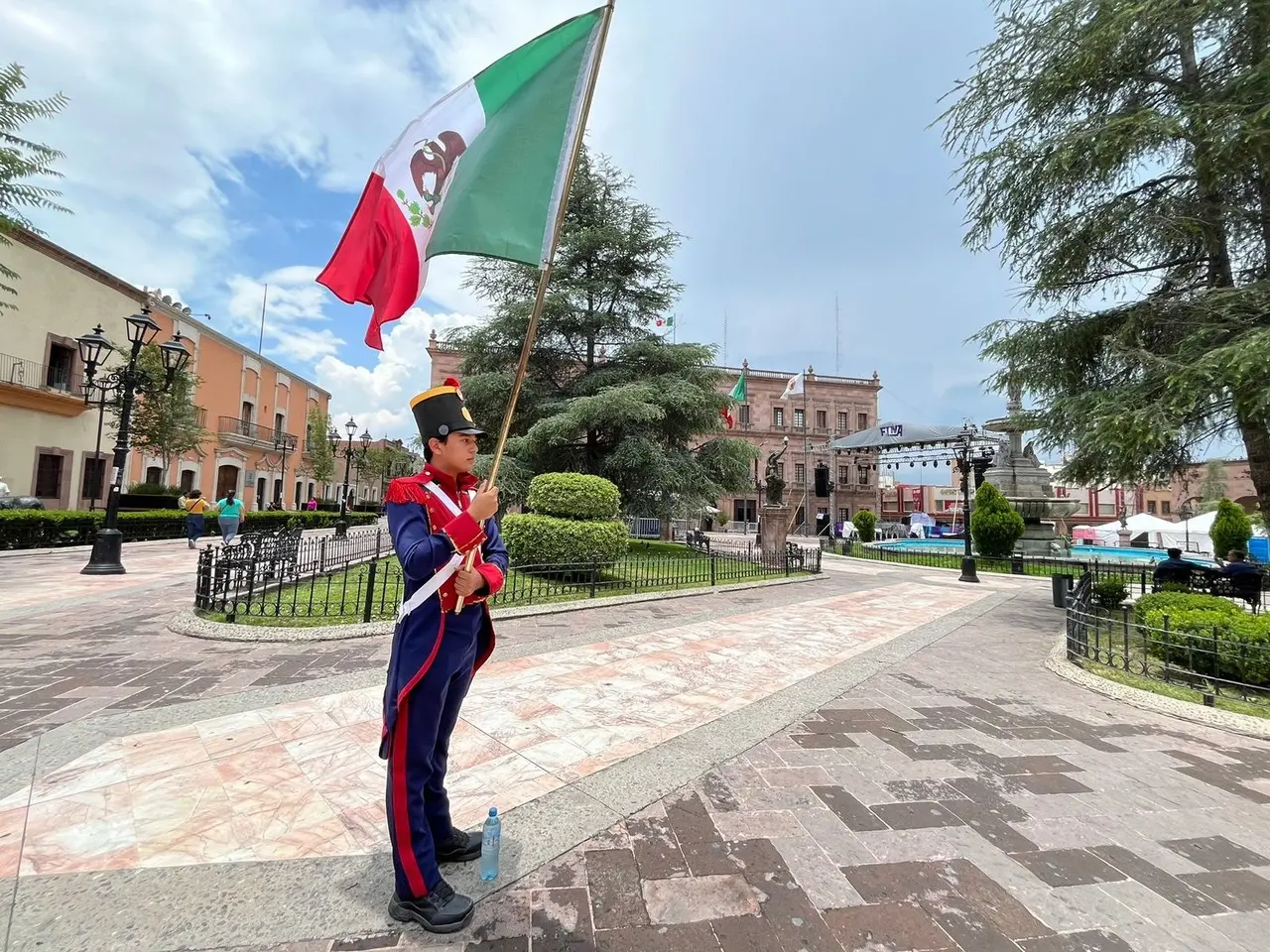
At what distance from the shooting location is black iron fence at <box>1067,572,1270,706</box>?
Answer: 17.4 feet

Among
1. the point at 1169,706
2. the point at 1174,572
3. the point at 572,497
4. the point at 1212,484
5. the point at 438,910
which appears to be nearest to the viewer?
the point at 438,910

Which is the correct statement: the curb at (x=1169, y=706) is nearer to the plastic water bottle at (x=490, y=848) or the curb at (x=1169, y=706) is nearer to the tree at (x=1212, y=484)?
the plastic water bottle at (x=490, y=848)

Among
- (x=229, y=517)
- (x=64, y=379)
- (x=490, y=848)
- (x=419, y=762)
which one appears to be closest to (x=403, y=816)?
(x=419, y=762)

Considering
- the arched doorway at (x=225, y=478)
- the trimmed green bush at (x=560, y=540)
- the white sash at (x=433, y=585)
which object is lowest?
the trimmed green bush at (x=560, y=540)

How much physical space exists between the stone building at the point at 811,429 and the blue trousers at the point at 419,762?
49.2 metres

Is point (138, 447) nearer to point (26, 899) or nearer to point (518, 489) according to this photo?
Result: point (518, 489)

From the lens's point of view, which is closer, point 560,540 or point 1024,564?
point 560,540

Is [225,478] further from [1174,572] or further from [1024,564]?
[1174,572]

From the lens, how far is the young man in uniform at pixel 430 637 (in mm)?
2027

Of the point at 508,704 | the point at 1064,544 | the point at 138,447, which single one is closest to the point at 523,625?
the point at 508,704

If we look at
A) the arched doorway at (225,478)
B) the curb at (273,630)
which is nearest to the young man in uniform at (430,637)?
the curb at (273,630)

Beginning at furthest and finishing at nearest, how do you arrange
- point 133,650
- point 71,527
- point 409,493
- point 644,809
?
point 71,527 → point 133,650 → point 644,809 → point 409,493

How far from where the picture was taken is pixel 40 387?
2062cm

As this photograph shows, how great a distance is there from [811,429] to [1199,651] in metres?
51.2
